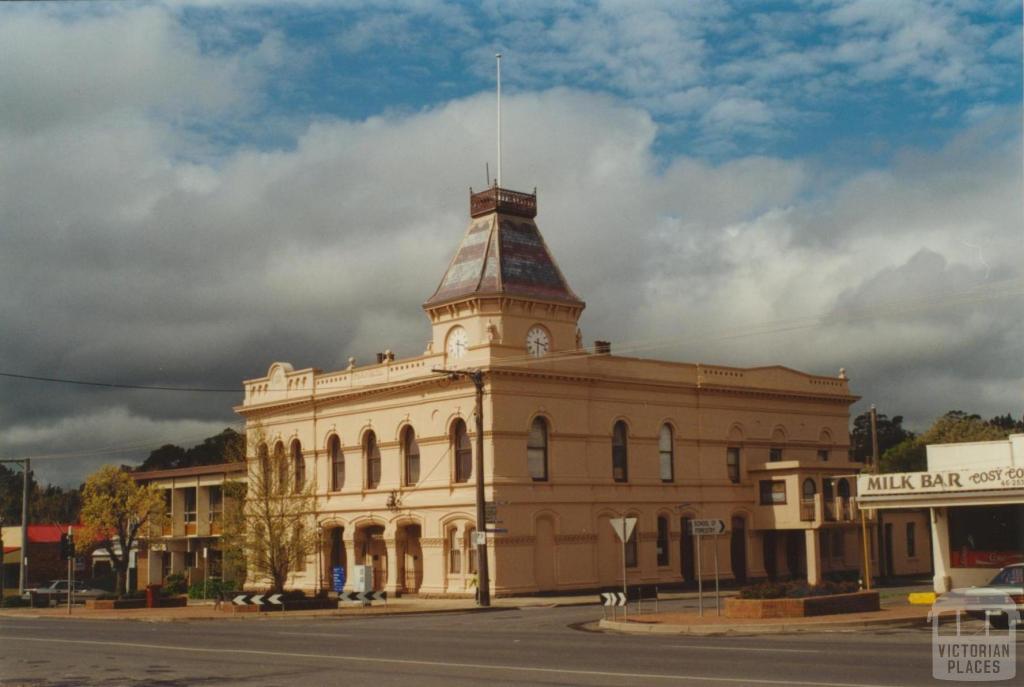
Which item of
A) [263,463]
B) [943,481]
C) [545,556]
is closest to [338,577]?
[263,463]

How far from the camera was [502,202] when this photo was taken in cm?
5241

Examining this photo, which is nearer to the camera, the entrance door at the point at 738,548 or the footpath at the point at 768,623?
the footpath at the point at 768,623

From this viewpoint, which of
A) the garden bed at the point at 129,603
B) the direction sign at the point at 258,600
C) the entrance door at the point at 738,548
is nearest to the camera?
the direction sign at the point at 258,600

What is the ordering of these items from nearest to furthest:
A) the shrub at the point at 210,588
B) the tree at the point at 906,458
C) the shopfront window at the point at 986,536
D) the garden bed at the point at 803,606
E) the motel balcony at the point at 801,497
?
the garden bed at the point at 803,606
the shopfront window at the point at 986,536
the motel balcony at the point at 801,497
the shrub at the point at 210,588
the tree at the point at 906,458

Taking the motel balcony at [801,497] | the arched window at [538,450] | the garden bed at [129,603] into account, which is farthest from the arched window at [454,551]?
the motel balcony at [801,497]

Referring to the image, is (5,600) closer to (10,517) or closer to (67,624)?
(67,624)

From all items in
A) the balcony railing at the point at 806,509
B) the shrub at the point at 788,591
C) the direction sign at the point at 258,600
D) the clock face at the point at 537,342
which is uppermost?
the clock face at the point at 537,342

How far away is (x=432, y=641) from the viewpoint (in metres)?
27.0

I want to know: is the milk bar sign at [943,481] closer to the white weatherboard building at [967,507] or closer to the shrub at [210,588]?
the white weatherboard building at [967,507]

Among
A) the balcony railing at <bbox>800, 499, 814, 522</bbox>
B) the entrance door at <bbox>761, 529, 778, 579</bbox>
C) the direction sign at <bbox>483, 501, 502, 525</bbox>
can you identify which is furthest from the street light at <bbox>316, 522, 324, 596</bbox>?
the balcony railing at <bbox>800, 499, 814, 522</bbox>

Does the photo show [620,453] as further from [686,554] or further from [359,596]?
[359,596]

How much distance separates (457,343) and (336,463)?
31.0 feet

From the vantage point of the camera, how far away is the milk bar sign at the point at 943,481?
37.3 m

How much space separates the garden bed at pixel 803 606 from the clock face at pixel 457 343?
21.0m
